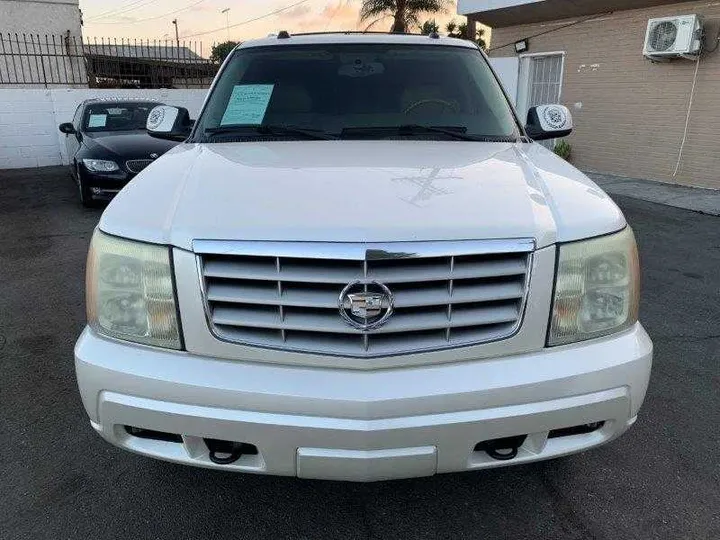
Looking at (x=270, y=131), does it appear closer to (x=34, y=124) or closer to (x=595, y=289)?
(x=595, y=289)

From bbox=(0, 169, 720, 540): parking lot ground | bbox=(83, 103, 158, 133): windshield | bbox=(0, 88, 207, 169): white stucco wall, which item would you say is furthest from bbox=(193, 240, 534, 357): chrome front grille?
bbox=(0, 88, 207, 169): white stucco wall

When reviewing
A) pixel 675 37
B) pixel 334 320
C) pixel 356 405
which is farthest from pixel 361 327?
pixel 675 37

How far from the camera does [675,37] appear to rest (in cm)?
925

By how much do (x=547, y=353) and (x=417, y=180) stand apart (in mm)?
759

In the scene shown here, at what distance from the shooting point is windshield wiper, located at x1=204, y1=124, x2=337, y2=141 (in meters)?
2.89

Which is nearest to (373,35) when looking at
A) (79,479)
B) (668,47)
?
(79,479)

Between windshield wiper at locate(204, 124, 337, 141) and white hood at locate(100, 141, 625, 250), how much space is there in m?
0.41

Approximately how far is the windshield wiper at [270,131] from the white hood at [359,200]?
41cm

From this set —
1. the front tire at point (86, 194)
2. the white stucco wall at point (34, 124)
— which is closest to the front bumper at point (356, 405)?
the front tire at point (86, 194)

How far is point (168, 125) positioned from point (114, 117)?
21.7 feet

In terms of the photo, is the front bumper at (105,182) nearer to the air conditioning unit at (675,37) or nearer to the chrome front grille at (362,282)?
the chrome front grille at (362,282)

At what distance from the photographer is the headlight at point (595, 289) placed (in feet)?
6.14

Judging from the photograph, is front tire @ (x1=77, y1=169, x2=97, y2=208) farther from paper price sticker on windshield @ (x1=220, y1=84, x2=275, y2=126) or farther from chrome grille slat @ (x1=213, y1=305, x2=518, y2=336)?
chrome grille slat @ (x1=213, y1=305, x2=518, y2=336)

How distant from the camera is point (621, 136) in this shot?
Result: 10.9 metres
